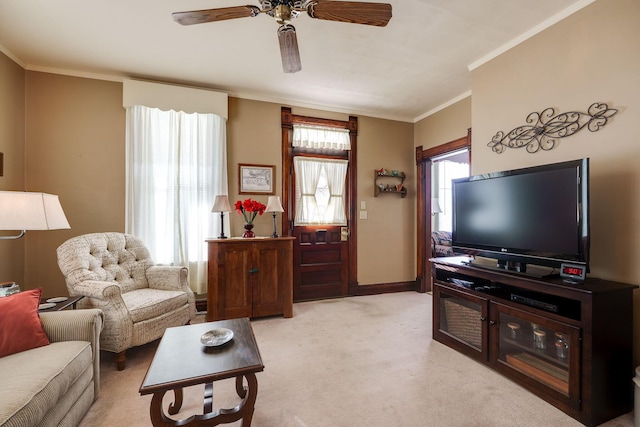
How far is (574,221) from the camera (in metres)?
1.79

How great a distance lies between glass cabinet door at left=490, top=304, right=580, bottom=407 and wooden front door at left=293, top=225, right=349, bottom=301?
7.37ft

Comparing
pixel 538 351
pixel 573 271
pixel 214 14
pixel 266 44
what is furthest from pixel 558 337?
pixel 266 44

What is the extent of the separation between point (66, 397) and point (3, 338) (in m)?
0.44

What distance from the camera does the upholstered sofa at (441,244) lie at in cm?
524

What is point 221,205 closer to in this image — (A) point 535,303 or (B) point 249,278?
(B) point 249,278

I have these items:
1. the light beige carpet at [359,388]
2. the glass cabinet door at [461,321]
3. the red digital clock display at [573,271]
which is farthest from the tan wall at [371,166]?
the red digital clock display at [573,271]

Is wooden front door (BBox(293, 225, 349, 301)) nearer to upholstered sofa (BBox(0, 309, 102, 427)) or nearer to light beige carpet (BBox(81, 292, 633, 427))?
light beige carpet (BBox(81, 292, 633, 427))

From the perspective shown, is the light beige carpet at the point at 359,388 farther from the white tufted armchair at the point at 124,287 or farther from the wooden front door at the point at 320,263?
the wooden front door at the point at 320,263

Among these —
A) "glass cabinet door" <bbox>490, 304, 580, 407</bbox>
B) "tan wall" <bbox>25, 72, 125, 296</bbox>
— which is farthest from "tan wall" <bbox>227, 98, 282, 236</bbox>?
"glass cabinet door" <bbox>490, 304, 580, 407</bbox>

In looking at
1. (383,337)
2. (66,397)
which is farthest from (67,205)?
(383,337)

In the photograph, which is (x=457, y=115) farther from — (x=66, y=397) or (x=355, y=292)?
(x=66, y=397)

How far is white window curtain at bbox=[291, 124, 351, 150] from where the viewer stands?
3926 millimetres

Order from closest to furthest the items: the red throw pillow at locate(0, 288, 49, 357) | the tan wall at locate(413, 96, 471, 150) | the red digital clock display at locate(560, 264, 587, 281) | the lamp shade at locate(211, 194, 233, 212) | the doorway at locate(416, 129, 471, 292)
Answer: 1. the red throw pillow at locate(0, 288, 49, 357)
2. the red digital clock display at locate(560, 264, 587, 281)
3. the lamp shade at locate(211, 194, 233, 212)
4. the tan wall at locate(413, 96, 471, 150)
5. the doorway at locate(416, 129, 471, 292)

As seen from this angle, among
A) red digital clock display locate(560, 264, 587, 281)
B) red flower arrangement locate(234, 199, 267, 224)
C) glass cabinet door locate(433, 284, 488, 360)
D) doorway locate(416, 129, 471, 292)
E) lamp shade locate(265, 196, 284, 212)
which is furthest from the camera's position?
doorway locate(416, 129, 471, 292)
